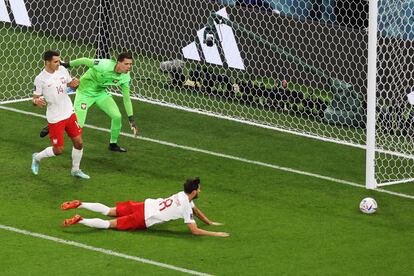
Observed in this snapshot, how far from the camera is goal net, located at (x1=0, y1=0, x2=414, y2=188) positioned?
21.9m

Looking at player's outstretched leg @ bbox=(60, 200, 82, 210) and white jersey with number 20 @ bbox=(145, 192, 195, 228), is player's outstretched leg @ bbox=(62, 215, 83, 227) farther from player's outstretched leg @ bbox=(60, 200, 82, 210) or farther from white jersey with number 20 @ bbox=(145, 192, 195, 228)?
white jersey with number 20 @ bbox=(145, 192, 195, 228)

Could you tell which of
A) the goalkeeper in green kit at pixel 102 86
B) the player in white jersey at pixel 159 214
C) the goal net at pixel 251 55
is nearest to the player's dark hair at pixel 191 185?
the player in white jersey at pixel 159 214

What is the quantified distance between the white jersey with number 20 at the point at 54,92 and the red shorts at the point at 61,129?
0.22 ft

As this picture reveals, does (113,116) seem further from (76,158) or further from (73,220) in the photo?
(73,220)

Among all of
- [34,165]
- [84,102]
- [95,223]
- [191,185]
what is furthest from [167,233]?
[84,102]

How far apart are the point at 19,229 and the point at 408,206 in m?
5.54

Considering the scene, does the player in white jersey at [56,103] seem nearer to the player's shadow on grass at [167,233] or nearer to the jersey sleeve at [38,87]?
the jersey sleeve at [38,87]

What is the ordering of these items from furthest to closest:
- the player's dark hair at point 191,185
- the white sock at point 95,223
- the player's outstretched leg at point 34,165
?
the player's outstretched leg at point 34,165
the white sock at point 95,223
the player's dark hair at point 191,185

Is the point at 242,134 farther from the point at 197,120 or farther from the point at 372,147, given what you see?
the point at 372,147

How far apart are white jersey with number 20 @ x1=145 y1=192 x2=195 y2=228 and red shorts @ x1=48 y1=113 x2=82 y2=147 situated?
2498 millimetres

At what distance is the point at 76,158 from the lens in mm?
20000

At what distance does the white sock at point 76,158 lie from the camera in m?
20.0

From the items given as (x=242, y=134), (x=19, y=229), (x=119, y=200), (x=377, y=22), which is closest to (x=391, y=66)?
(x=377, y=22)

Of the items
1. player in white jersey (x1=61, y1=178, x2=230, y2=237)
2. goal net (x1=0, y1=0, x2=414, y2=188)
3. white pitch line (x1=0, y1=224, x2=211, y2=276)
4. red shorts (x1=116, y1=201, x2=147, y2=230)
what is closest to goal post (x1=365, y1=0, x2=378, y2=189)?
goal net (x1=0, y1=0, x2=414, y2=188)
